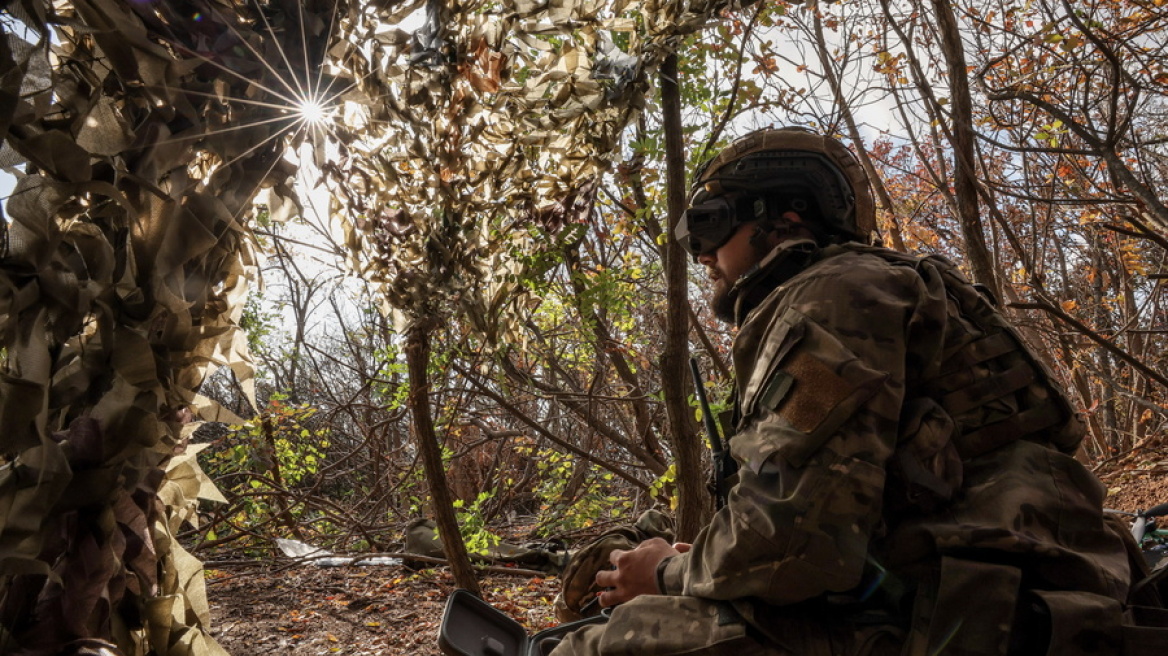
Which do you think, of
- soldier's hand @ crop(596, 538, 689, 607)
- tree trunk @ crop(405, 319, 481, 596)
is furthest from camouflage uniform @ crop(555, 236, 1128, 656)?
tree trunk @ crop(405, 319, 481, 596)

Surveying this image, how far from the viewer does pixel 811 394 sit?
1585mm

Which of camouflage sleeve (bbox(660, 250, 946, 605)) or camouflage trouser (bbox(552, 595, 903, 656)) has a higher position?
camouflage sleeve (bbox(660, 250, 946, 605))

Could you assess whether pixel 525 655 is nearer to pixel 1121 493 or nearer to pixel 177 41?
pixel 177 41

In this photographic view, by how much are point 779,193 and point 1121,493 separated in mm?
5026

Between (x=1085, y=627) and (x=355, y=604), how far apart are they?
3.77 metres

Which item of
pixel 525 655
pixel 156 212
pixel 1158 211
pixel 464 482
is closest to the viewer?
pixel 156 212

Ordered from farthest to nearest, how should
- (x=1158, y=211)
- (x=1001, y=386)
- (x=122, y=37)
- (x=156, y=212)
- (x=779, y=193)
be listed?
(x=1158, y=211), (x=779, y=193), (x=1001, y=386), (x=156, y=212), (x=122, y=37)

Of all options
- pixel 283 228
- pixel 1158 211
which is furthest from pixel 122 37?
pixel 283 228

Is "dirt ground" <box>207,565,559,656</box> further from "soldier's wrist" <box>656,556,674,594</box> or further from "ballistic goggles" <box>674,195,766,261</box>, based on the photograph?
"ballistic goggles" <box>674,195,766,261</box>

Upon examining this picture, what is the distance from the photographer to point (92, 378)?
144 centimetres

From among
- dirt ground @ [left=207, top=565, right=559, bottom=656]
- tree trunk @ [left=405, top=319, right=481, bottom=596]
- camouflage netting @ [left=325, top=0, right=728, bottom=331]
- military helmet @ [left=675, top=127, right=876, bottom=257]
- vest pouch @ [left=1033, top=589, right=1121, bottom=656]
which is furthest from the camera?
dirt ground @ [left=207, top=565, right=559, bottom=656]

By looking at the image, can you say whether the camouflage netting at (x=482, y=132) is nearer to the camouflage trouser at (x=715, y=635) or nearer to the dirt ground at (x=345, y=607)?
the camouflage trouser at (x=715, y=635)

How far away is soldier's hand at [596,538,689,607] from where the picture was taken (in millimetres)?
1896

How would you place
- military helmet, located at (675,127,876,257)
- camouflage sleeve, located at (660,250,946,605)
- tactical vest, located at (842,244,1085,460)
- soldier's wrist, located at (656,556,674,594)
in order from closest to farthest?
camouflage sleeve, located at (660,250,946,605), tactical vest, located at (842,244,1085,460), soldier's wrist, located at (656,556,674,594), military helmet, located at (675,127,876,257)
